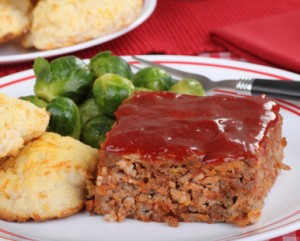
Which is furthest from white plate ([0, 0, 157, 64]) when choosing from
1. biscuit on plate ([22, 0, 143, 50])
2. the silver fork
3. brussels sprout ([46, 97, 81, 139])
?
brussels sprout ([46, 97, 81, 139])

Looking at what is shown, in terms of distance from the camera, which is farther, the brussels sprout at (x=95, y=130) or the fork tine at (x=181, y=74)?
the fork tine at (x=181, y=74)

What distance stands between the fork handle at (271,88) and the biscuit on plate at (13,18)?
6.95 ft

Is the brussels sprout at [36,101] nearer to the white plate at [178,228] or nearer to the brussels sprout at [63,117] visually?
the brussels sprout at [63,117]

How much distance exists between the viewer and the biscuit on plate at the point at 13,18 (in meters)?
5.90

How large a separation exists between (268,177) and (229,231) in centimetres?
46

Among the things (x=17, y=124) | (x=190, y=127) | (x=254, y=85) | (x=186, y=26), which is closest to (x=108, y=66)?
(x=254, y=85)

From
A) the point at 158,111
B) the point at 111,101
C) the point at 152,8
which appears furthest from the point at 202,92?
the point at 152,8

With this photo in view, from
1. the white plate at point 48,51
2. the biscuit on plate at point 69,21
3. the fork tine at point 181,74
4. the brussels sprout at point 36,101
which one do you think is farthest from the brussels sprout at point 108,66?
the biscuit on plate at point 69,21

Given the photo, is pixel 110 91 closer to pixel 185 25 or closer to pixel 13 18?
pixel 13 18

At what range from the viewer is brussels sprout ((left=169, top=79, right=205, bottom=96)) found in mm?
4781

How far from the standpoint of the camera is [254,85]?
489cm

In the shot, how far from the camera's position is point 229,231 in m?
3.53

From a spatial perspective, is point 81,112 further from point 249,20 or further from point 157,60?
point 249,20

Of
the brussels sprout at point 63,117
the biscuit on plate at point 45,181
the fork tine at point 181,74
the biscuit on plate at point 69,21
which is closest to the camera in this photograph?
the biscuit on plate at point 45,181
